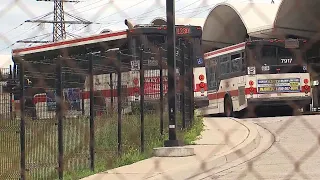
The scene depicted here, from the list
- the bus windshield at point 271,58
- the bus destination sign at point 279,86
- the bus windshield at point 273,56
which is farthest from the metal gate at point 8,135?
the bus destination sign at point 279,86

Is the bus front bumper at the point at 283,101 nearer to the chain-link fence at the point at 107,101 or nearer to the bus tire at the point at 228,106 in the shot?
the chain-link fence at the point at 107,101

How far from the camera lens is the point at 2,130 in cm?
543

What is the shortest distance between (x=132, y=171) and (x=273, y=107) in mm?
5805

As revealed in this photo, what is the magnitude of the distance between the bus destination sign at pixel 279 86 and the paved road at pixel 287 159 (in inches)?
26.8

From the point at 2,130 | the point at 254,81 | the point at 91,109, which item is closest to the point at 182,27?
the point at 254,81

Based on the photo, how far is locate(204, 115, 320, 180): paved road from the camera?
5.46 m

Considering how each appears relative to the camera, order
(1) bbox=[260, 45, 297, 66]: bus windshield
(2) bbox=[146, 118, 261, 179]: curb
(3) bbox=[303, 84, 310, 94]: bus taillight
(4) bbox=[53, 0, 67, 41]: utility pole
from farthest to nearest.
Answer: (3) bbox=[303, 84, 310, 94]: bus taillight → (1) bbox=[260, 45, 297, 66]: bus windshield → (2) bbox=[146, 118, 261, 179]: curb → (4) bbox=[53, 0, 67, 41]: utility pole

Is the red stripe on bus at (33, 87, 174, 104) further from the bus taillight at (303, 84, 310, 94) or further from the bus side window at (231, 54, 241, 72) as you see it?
the bus taillight at (303, 84, 310, 94)

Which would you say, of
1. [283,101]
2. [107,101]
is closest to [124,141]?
[107,101]

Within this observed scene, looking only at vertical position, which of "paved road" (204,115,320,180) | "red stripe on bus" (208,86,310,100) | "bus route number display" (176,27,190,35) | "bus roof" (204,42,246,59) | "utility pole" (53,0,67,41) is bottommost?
"paved road" (204,115,320,180)

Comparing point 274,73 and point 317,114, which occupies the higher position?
point 274,73

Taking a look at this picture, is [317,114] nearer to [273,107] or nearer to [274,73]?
[273,107]

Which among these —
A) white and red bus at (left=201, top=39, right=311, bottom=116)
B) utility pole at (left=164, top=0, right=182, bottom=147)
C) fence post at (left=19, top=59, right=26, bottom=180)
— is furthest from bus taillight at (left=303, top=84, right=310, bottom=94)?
fence post at (left=19, top=59, right=26, bottom=180)

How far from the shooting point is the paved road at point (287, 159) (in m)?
5.46
